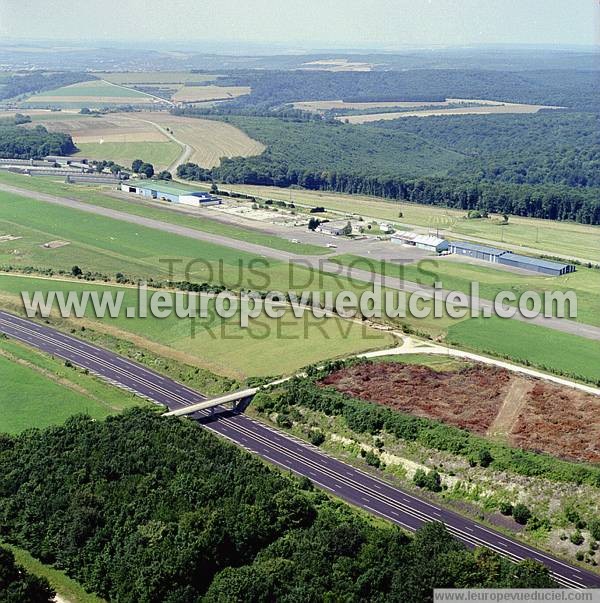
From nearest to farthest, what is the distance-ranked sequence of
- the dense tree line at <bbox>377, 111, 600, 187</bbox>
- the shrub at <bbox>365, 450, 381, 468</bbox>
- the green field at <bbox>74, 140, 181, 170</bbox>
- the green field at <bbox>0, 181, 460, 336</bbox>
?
the shrub at <bbox>365, 450, 381, 468</bbox> → the green field at <bbox>0, 181, 460, 336</bbox> → the green field at <bbox>74, 140, 181, 170</bbox> → the dense tree line at <bbox>377, 111, 600, 187</bbox>

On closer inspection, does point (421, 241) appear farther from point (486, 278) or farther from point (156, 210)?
point (156, 210)

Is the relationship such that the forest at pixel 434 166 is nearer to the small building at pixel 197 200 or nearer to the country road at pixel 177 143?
the country road at pixel 177 143

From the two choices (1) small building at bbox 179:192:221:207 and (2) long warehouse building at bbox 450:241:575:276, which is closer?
(2) long warehouse building at bbox 450:241:575:276

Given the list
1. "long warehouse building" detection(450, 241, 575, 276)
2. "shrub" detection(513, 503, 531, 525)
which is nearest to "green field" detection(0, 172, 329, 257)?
"long warehouse building" detection(450, 241, 575, 276)

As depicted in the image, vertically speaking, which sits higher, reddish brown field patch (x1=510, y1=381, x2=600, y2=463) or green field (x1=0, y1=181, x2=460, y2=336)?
green field (x1=0, y1=181, x2=460, y2=336)

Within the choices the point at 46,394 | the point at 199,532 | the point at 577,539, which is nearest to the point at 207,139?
the point at 46,394

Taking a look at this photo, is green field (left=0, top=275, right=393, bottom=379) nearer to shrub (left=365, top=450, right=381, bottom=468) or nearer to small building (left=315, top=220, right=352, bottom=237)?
shrub (left=365, top=450, right=381, bottom=468)

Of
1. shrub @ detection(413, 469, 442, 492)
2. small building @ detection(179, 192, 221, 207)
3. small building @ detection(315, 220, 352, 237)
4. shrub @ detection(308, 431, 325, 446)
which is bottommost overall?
shrub @ detection(413, 469, 442, 492)
